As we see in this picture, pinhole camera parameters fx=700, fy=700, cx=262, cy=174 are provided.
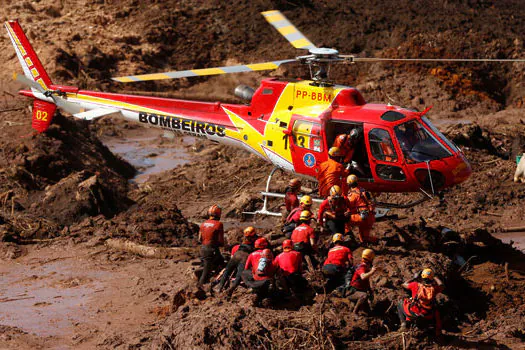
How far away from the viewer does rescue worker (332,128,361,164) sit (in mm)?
12945

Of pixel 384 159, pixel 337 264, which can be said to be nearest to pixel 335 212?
pixel 337 264

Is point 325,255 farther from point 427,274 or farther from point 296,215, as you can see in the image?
point 427,274

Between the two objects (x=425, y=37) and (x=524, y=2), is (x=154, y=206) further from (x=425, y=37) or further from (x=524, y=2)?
(x=524, y=2)

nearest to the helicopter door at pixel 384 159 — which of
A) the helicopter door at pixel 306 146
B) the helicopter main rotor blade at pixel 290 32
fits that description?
the helicopter door at pixel 306 146

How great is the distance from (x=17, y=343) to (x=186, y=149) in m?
14.0

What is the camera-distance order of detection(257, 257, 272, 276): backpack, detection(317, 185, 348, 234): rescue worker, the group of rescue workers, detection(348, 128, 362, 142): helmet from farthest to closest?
detection(348, 128, 362, 142): helmet < detection(317, 185, 348, 234): rescue worker < detection(257, 257, 272, 276): backpack < the group of rescue workers

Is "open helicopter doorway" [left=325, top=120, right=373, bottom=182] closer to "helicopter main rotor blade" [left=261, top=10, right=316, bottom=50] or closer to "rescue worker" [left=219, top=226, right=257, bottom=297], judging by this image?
"helicopter main rotor blade" [left=261, top=10, right=316, bottom=50]

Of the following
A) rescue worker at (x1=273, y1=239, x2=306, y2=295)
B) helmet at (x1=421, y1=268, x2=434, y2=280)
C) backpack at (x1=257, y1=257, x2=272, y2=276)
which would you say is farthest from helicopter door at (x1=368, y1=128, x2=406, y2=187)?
backpack at (x1=257, y1=257, x2=272, y2=276)

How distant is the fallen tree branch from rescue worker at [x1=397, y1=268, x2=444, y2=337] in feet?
17.3

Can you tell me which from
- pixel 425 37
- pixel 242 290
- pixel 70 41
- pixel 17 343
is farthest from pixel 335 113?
pixel 70 41

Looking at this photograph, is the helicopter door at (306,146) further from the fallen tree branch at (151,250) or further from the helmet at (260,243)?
the helmet at (260,243)

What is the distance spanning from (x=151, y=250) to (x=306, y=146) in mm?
3794

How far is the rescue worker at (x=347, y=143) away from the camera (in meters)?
12.9

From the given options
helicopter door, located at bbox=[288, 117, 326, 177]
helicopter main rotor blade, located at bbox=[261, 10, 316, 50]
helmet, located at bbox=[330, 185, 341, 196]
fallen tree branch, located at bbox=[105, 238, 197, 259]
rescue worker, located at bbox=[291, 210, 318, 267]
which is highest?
helicopter main rotor blade, located at bbox=[261, 10, 316, 50]
